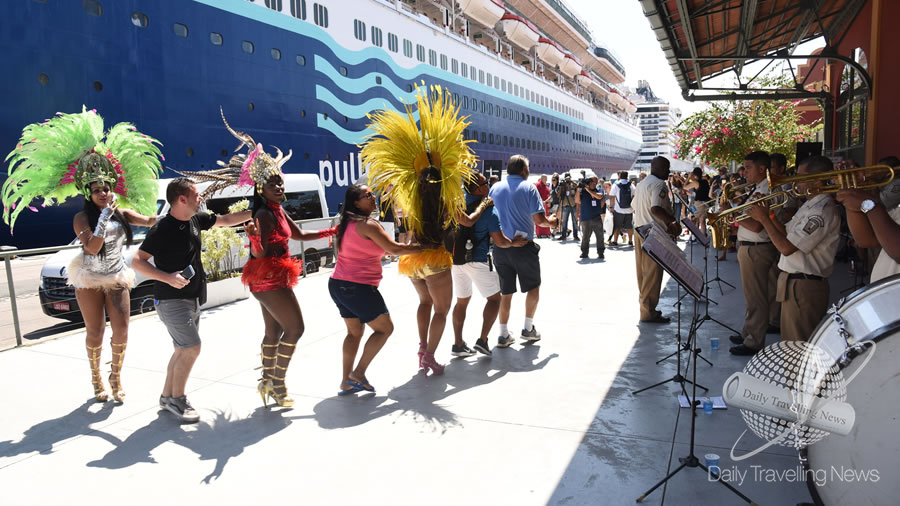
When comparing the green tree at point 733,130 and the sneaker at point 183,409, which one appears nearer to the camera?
the sneaker at point 183,409

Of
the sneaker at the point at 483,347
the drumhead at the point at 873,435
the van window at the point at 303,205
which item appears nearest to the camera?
the drumhead at the point at 873,435

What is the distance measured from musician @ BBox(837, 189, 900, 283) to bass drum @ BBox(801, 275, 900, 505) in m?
0.69

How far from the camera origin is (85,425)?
4.09 meters

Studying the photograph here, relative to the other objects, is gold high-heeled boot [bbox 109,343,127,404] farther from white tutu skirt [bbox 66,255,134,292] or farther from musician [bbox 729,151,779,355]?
musician [bbox 729,151,779,355]

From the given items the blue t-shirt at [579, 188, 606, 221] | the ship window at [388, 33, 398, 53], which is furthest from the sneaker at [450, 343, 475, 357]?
the ship window at [388, 33, 398, 53]

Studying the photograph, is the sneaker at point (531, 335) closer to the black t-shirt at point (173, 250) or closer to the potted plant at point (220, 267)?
the black t-shirt at point (173, 250)

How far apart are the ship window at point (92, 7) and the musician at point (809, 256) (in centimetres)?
1439

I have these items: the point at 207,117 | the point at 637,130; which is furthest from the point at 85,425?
the point at 637,130

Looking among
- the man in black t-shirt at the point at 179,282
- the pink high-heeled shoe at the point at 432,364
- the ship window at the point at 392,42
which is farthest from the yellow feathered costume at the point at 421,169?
the ship window at the point at 392,42

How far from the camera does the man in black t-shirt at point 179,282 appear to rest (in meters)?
4.00

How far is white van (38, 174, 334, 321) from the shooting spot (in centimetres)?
740

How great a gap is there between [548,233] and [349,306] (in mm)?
12838

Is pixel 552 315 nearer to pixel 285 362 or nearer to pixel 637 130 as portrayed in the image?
pixel 285 362

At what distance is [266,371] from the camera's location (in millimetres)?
4332
